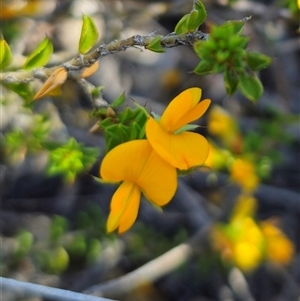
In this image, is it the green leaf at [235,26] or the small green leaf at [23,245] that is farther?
the small green leaf at [23,245]

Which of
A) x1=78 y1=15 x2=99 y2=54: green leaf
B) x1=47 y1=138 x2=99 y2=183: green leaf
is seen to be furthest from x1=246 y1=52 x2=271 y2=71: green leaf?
x1=47 y1=138 x2=99 y2=183: green leaf

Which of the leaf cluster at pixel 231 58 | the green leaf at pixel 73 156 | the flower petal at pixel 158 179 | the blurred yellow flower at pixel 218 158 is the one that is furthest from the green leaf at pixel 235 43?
the blurred yellow flower at pixel 218 158

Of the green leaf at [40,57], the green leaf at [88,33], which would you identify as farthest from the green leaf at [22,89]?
the green leaf at [88,33]

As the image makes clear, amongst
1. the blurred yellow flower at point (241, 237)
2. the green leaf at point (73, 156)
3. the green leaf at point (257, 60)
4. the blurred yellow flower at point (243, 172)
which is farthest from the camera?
the blurred yellow flower at point (241, 237)

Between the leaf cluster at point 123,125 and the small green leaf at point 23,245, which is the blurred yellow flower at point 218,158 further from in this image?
the leaf cluster at point 123,125

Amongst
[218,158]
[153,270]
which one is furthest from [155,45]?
[153,270]

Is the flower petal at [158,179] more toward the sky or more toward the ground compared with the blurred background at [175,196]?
more toward the sky

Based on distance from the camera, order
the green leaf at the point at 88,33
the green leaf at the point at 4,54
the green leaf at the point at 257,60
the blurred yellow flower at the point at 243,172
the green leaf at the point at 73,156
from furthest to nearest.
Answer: the blurred yellow flower at the point at 243,172 < the green leaf at the point at 73,156 < the green leaf at the point at 4,54 < the green leaf at the point at 88,33 < the green leaf at the point at 257,60

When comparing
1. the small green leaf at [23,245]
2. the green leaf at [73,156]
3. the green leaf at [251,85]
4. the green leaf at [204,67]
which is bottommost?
the small green leaf at [23,245]
